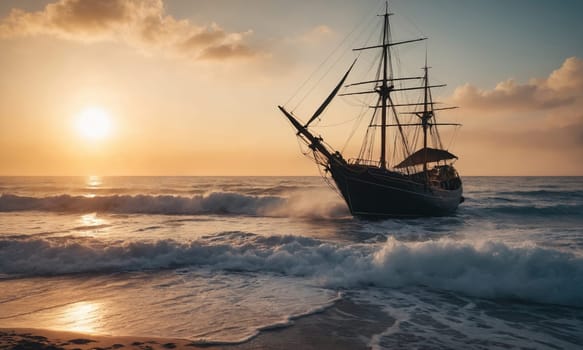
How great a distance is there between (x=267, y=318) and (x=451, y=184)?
3825 centimetres

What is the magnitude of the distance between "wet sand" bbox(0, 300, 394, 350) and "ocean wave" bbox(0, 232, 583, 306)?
3.46 m

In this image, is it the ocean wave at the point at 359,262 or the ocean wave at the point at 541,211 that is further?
the ocean wave at the point at 541,211

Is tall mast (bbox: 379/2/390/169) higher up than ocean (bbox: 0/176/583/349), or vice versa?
tall mast (bbox: 379/2/390/169)

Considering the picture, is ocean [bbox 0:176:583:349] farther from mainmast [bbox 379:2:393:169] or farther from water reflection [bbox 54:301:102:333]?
mainmast [bbox 379:2:393:169]

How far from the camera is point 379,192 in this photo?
98.9ft

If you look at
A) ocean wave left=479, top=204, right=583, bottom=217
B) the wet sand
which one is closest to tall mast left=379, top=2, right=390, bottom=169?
ocean wave left=479, top=204, right=583, bottom=217

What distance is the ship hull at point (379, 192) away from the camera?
30047mm

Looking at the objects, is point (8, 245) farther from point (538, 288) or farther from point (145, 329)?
point (538, 288)

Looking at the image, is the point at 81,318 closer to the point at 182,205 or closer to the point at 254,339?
the point at 254,339

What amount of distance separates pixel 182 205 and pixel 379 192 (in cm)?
2236

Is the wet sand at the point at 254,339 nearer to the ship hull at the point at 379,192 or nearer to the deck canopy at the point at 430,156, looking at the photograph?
the ship hull at the point at 379,192

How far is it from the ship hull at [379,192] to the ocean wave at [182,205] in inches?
194

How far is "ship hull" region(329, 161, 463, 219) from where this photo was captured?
30.0 meters

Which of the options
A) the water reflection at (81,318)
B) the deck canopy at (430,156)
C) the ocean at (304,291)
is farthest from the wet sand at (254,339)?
the deck canopy at (430,156)
